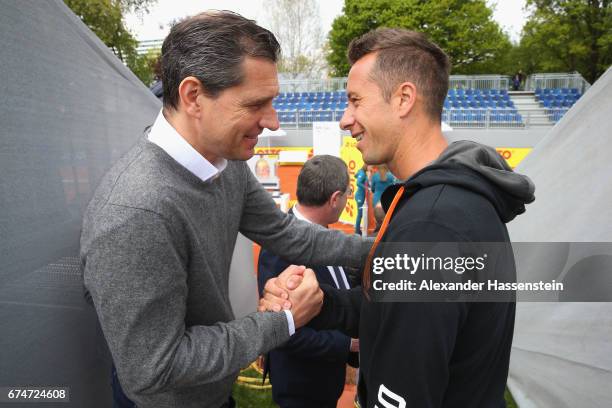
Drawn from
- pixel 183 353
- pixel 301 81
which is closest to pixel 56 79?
pixel 183 353

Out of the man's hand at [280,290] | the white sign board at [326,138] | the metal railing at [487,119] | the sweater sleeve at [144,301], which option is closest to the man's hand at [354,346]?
the man's hand at [280,290]

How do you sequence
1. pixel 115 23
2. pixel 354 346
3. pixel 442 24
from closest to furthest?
pixel 354 346 → pixel 115 23 → pixel 442 24

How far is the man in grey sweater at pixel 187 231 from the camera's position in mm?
1072

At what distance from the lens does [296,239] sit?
6.25 ft

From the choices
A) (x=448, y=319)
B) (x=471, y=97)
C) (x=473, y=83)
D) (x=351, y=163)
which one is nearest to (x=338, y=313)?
(x=448, y=319)

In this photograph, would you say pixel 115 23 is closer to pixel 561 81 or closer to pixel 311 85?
pixel 311 85

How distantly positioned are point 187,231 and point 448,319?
783 millimetres

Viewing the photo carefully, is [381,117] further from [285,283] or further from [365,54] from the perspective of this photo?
[285,283]

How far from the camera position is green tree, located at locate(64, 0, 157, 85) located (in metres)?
18.4

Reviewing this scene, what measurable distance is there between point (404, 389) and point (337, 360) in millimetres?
1105

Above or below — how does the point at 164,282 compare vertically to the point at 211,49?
below

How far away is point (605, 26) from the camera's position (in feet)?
82.1

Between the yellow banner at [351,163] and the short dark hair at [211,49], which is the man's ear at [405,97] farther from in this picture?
the yellow banner at [351,163]

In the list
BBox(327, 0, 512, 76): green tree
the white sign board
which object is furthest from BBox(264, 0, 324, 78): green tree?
the white sign board
